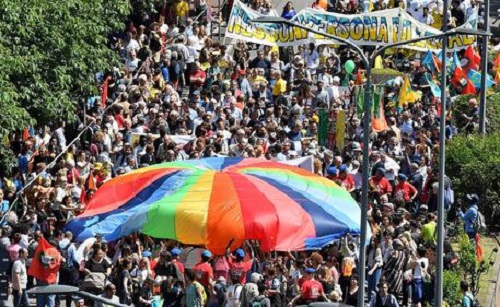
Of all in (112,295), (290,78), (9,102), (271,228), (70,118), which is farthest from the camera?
(290,78)

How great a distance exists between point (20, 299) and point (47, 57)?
8.46 meters

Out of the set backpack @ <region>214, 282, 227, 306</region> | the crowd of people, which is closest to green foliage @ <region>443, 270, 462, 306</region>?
the crowd of people

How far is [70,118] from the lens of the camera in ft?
151

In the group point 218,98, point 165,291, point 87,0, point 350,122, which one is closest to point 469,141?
point 350,122

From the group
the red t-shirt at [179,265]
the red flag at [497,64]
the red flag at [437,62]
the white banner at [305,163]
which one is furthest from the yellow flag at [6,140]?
the red flag at [497,64]

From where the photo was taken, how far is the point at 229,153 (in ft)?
147

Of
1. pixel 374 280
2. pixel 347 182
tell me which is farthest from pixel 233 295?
pixel 347 182

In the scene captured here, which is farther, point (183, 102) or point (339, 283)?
point (183, 102)

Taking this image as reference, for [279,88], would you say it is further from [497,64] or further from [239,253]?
[239,253]

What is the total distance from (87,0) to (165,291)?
13414 mm

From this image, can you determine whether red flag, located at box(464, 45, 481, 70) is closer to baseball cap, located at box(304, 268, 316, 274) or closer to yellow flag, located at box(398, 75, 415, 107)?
yellow flag, located at box(398, 75, 415, 107)

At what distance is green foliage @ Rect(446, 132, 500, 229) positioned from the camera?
46375mm

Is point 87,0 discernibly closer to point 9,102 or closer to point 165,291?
point 9,102

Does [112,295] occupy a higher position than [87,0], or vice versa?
[87,0]
